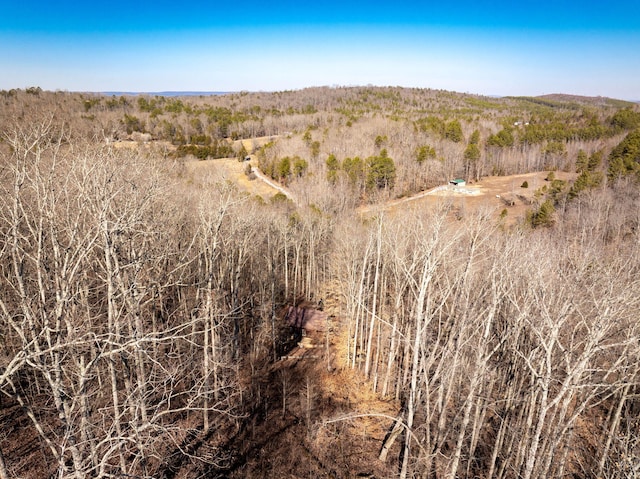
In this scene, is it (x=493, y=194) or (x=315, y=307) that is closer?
(x=315, y=307)

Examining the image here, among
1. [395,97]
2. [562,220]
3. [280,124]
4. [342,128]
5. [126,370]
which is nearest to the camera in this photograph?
[126,370]

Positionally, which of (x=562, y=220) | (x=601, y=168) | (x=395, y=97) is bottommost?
(x=562, y=220)

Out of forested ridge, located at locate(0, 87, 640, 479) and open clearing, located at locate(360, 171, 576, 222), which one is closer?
forested ridge, located at locate(0, 87, 640, 479)

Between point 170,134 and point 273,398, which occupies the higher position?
point 170,134

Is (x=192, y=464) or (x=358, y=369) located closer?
(x=192, y=464)

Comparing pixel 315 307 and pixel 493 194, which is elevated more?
pixel 493 194

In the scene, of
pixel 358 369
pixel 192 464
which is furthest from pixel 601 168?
pixel 192 464

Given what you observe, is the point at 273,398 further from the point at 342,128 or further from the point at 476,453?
the point at 342,128

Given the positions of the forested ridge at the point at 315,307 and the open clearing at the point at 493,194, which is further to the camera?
the open clearing at the point at 493,194
